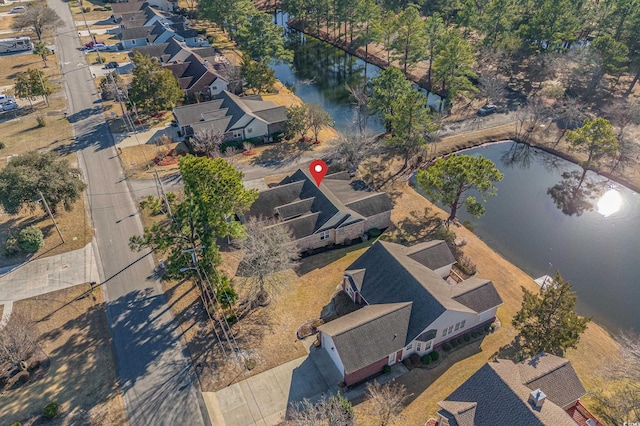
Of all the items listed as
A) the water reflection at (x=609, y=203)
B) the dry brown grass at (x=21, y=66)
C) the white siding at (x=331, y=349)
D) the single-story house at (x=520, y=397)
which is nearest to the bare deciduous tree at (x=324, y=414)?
the white siding at (x=331, y=349)

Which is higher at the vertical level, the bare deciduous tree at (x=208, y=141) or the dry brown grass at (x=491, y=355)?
the bare deciduous tree at (x=208, y=141)

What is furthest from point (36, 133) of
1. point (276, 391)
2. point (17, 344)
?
point (276, 391)

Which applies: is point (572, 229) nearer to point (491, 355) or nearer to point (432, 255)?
point (432, 255)

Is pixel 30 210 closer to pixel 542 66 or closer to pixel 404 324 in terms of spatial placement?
pixel 404 324

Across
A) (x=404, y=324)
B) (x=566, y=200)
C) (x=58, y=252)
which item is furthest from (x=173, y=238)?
(x=566, y=200)

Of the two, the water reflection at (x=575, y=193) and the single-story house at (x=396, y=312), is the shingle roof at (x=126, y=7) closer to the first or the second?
the single-story house at (x=396, y=312)

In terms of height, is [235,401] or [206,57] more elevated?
[206,57]

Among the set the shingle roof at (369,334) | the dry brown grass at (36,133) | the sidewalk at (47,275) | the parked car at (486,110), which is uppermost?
the parked car at (486,110)
